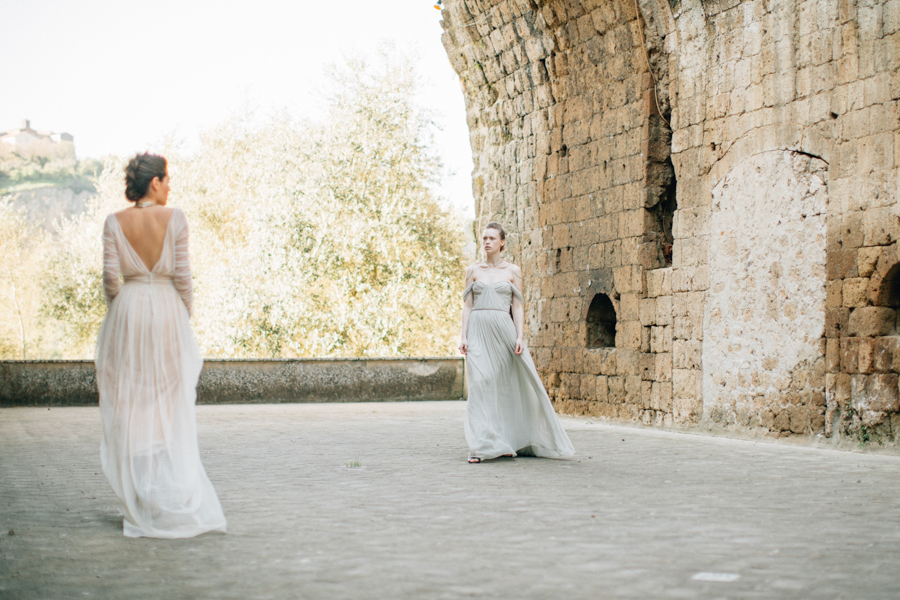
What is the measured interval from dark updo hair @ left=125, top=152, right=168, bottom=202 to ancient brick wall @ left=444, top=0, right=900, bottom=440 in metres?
6.41

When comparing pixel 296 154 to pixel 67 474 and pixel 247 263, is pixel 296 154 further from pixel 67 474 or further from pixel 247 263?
pixel 67 474

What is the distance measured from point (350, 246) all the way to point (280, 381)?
27.4 ft

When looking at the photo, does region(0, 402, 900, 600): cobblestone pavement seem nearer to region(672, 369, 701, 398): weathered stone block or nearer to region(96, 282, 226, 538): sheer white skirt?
region(96, 282, 226, 538): sheer white skirt

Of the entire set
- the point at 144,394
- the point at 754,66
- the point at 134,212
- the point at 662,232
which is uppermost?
the point at 754,66

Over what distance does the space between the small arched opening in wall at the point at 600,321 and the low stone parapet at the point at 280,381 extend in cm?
562

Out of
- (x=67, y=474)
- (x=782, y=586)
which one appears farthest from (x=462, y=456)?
(x=782, y=586)

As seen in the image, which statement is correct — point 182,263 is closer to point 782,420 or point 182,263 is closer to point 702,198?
point 782,420

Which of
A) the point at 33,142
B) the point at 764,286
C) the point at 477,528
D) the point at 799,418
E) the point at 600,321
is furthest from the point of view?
the point at 33,142

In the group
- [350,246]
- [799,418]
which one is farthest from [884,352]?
[350,246]

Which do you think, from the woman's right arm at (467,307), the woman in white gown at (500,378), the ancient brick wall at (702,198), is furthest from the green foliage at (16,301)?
the woman in white gown at (500,378)

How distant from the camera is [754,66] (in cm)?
941

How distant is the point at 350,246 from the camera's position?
952 inches

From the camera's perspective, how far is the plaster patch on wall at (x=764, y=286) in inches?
341

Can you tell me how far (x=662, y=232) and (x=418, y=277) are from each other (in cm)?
1377
